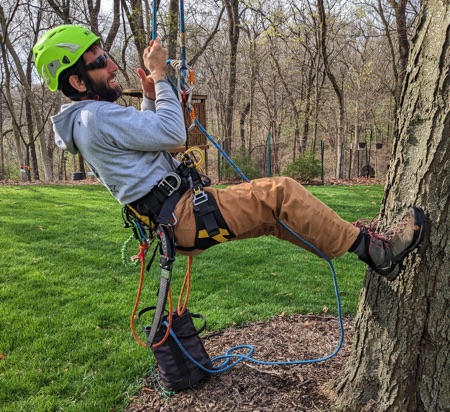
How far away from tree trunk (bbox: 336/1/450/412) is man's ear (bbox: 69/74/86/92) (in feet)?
5.77

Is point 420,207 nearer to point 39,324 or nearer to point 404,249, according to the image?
point 404,249

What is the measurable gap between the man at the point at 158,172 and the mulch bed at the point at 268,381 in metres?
0.95

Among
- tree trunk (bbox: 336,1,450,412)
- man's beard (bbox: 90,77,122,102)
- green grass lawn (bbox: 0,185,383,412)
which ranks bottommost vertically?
green grass lawn (bbox: 0,185,383,412)

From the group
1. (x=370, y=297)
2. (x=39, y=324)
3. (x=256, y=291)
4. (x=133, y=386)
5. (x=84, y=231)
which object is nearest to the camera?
(x=370, y=297)

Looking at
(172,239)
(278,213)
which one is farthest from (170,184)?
(278,213)

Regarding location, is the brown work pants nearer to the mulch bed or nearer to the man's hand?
the man's hand

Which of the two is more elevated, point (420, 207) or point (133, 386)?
point (420, 207)

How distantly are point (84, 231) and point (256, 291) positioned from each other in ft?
12.2

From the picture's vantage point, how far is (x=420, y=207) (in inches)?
77.6

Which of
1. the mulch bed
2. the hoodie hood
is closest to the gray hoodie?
the hoodie hood

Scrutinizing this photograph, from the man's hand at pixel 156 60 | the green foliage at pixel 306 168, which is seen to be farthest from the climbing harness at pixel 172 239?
the green foliage at pixel 306 168

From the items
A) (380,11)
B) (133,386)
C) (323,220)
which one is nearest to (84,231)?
(133,386)

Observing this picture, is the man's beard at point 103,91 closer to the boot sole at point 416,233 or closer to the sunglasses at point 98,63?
the sunglasses at point 98,63

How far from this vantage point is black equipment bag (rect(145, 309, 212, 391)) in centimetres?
262
